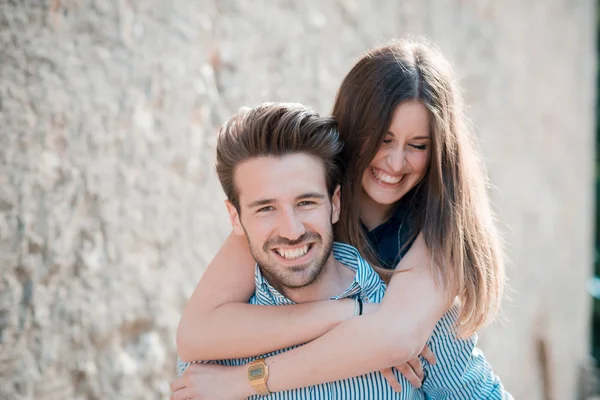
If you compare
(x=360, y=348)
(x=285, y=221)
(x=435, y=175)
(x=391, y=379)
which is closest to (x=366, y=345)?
(x=360, y=348)

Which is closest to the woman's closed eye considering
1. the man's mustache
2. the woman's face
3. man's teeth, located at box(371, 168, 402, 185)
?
the woman's face

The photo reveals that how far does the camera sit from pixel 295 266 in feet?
6.15

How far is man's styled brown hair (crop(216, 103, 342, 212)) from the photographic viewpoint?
74.2 inches

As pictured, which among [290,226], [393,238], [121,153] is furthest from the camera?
[121,153]

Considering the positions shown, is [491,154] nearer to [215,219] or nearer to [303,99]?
[303,99]

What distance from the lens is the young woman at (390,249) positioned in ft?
6.09

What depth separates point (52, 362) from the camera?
227 centimetres

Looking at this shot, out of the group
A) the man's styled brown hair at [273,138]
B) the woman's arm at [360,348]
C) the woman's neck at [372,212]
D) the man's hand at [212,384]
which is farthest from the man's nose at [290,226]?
the woman's neck at [372,212]

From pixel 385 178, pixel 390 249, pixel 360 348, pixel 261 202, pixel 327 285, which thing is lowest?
pixel 360 348

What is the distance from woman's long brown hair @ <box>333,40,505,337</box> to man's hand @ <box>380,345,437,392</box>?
0.13 meters

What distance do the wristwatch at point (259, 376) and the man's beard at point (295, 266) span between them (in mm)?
216

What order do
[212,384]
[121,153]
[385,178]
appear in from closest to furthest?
[212,384] < [385,178] < [121,153]

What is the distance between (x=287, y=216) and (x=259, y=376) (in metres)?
0.42

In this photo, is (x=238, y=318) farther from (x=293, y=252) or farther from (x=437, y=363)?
(x=437, y=363)
